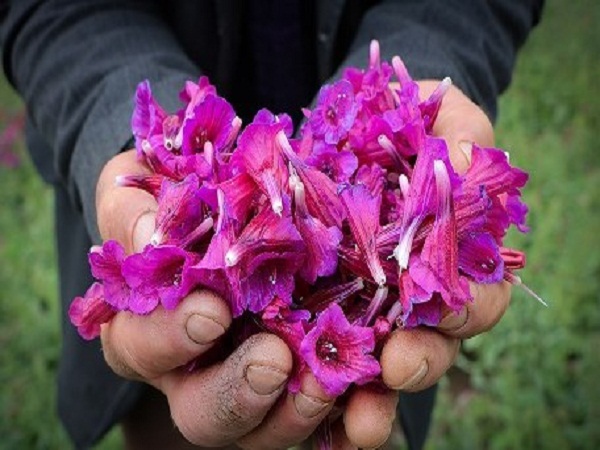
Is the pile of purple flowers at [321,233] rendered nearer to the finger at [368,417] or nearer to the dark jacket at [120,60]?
the finger at [368,417]

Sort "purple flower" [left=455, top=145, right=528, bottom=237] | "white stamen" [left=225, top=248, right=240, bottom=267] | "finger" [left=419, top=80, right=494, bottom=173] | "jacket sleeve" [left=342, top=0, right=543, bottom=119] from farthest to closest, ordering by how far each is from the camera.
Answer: "jacket sleeve" [left=342, top=0, right=543, bottom=119]
"finger" [left=419, top=80, right=494, bottom=173]
"purple flower" [left=455, top=145, right=528, bottom=237]
"white stamen" [left=225, top=248, right=240, bottom=267]

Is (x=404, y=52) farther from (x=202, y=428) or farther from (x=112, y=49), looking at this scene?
(x=202, y=428)

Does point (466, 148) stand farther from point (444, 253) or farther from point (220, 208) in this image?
point (220, 208)

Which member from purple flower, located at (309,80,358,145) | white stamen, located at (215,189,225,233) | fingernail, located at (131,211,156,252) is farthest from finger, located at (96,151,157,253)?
purple flower, located at (309,80,358,145)

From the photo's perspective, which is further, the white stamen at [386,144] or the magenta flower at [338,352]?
the white stamen at [386,144]

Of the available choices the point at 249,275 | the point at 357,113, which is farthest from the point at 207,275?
the point at 357,113

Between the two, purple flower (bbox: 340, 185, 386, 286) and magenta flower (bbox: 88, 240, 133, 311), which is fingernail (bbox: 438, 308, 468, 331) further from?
magenta flower (bbox: 88, 240, 133, 311)

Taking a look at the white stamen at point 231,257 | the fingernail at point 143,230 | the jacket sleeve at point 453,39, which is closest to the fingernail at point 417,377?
the white stamen at point 231,257
